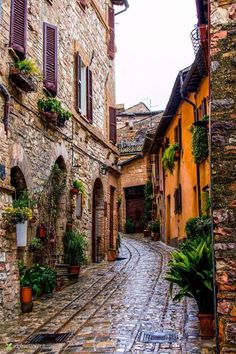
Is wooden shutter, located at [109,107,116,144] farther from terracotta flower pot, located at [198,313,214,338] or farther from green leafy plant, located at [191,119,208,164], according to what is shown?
terracotta flower pot, located at [198,313,214,338]

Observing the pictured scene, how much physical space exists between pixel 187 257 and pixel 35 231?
4567 mm

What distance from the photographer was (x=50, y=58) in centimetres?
1116

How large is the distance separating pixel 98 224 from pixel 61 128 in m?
4.93

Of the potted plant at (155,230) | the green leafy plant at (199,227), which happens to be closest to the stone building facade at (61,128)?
the green leafy plant at (199,227)

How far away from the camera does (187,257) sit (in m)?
6.17

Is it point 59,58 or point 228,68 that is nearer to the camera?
point 228,68

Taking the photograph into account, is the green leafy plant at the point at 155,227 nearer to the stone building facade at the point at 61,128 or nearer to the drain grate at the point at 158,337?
the stone building facade at the point at 61,128

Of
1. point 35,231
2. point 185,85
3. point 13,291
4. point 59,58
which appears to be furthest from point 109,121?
point 13,291

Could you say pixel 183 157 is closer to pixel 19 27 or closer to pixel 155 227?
pixel 19 27

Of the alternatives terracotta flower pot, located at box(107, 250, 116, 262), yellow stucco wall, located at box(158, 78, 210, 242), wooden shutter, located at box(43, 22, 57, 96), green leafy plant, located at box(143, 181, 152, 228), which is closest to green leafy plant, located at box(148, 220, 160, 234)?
green leafy plant, located at box(143, 181, 152, 228)

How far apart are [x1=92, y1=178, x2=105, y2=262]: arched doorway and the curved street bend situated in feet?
12.4

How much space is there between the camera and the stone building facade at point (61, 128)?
8.07m

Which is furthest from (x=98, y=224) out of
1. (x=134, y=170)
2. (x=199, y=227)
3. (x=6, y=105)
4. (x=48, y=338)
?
(x=134, y=170)

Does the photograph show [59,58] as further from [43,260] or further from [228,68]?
[228,68]
